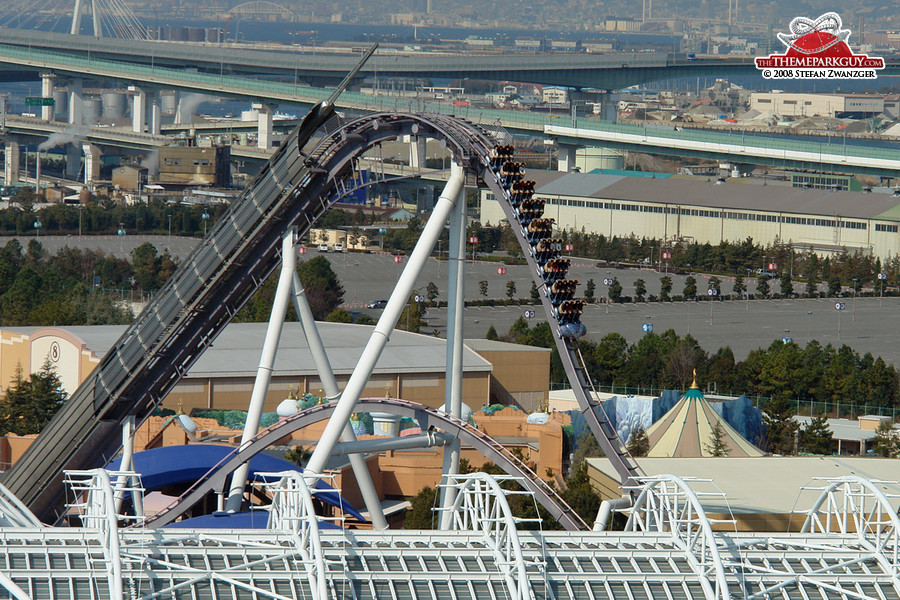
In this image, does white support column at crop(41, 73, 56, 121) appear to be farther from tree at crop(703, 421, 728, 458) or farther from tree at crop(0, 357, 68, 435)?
tree at crop(703, 421, 728, 458)

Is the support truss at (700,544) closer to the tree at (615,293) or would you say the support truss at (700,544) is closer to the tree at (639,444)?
the tree at (639,444)

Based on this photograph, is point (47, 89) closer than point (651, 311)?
No

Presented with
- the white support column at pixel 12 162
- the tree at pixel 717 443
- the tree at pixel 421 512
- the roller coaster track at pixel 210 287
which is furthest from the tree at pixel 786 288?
the white support column at pixel 12 162

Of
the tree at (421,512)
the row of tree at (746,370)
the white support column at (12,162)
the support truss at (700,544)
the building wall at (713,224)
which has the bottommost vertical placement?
the tree at (421,512)

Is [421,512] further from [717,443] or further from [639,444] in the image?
[639,444]

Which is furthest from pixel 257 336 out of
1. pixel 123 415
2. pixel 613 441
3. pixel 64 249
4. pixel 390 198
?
pixel 390 198

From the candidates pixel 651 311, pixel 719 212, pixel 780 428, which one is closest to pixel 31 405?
pixel 780 428
